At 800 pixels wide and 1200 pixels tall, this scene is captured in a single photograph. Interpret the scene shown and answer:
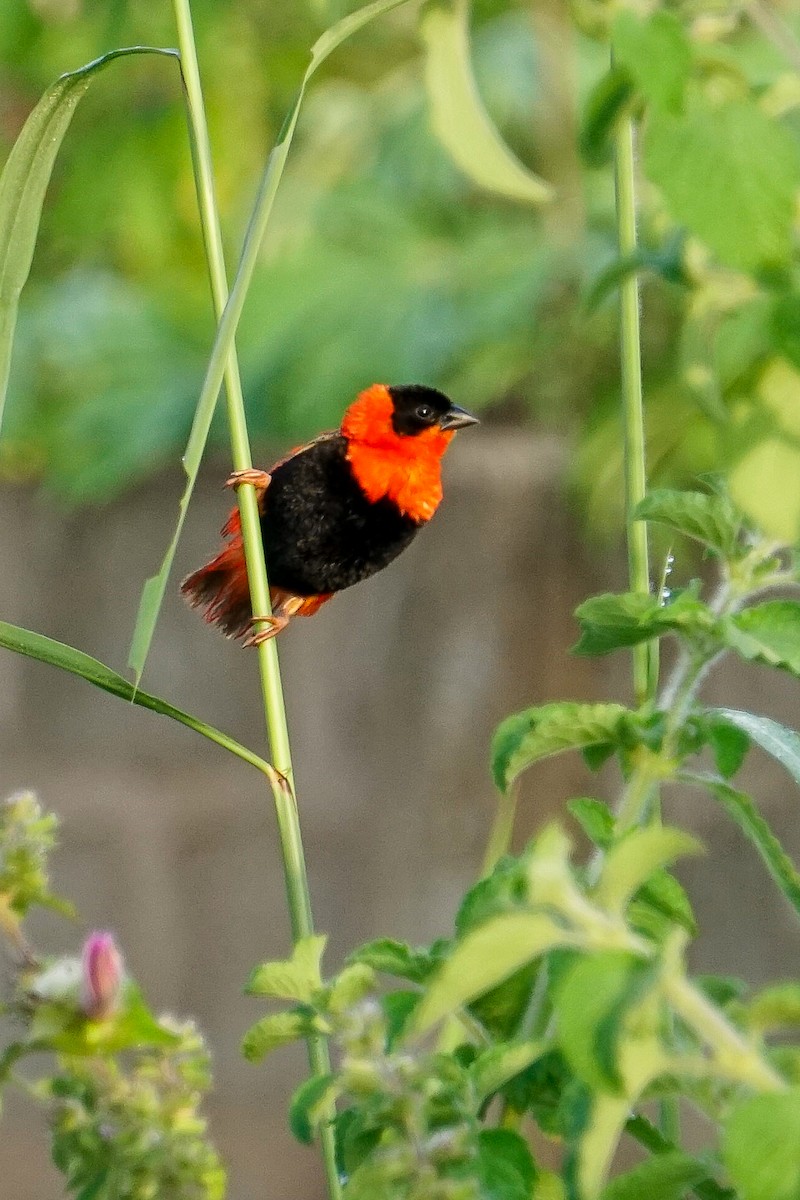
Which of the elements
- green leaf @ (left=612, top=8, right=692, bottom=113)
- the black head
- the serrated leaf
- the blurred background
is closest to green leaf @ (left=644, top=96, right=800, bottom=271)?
green leaf @ (left=612, top=8, right=692, bottom=113)

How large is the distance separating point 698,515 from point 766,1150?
222mm

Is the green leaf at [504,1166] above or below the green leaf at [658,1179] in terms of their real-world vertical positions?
above

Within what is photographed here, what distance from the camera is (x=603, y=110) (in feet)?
1.37

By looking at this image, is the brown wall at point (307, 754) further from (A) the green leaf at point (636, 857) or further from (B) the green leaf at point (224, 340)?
(A) the green leaf at point (636, 857)

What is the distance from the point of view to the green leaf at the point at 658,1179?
405 millimetres

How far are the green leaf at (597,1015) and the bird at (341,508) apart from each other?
828mm

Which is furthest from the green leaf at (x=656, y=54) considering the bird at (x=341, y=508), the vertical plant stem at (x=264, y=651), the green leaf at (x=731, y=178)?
the bird at (x=341, y=508)

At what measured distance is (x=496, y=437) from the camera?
7.45 ft

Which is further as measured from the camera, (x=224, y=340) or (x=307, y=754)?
(x=307, y=754)

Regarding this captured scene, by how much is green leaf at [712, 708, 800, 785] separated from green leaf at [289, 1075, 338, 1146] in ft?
0.54

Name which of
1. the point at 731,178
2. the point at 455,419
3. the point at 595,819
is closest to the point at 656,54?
the point at 731,178

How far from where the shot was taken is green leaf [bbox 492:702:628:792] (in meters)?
0.48

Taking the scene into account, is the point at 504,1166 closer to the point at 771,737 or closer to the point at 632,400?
the point at 771,737

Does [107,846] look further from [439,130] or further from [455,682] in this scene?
[439,130]
